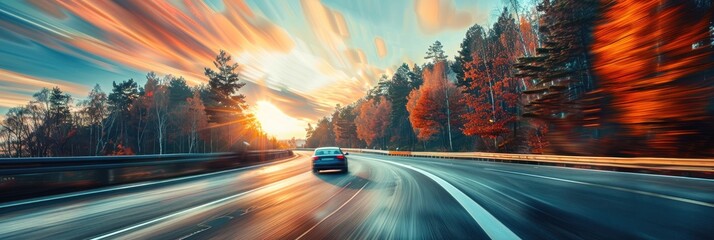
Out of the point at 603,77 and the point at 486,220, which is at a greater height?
the point at 603,77

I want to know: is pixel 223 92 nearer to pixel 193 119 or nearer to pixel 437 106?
pixel 193 119

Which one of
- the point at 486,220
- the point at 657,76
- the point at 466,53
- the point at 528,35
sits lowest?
the point at 486,220

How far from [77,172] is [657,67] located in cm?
2233

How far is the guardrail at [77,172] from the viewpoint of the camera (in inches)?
268

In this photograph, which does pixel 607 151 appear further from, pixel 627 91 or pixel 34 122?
pixel 34 122

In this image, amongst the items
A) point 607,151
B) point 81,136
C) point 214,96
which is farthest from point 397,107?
point 81,136

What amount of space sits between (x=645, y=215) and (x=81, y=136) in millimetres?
74007

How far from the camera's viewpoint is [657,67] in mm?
14258

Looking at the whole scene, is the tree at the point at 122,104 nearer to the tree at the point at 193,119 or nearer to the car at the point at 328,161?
the tree at the point at 193,119

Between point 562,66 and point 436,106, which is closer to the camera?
point 562,66

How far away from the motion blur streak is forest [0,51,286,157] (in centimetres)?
3999

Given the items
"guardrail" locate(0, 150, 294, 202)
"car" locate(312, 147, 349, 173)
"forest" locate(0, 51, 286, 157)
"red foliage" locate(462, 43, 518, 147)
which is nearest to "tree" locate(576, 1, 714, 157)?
"red foliage" locate(462, 43, 518, 147)

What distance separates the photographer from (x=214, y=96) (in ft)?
149

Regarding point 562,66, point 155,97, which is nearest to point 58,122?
point 155,97
